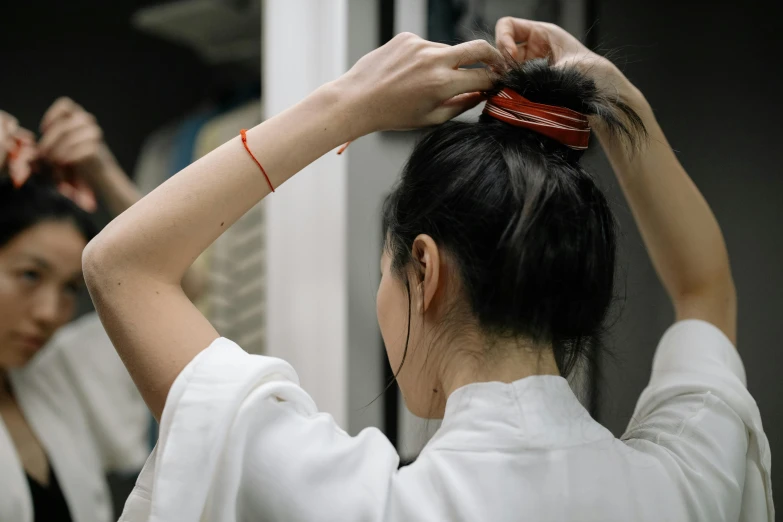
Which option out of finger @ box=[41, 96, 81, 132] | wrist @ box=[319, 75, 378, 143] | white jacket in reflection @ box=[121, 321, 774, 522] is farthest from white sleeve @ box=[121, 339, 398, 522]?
finger @ box=[41, 96, 81, 132]

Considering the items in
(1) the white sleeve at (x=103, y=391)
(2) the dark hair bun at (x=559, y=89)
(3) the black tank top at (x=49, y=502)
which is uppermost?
(2) the dark hair bun at (x=559, y=89)

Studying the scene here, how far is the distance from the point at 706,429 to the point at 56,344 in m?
0.90

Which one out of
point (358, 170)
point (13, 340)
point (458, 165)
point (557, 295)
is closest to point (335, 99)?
point (458, 165)

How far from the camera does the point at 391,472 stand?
51cm

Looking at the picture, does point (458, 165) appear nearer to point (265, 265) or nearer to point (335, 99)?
point (335, 99)

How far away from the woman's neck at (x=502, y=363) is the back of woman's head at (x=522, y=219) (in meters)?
0.01

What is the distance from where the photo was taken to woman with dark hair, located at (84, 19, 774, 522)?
0.49 metres

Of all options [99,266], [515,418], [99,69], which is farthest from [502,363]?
[99,69]

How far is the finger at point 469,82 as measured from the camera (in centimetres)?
60

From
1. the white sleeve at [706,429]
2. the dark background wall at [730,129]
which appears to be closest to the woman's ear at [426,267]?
the white sleeve at [706,429]

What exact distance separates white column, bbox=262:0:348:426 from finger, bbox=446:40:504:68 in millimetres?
494

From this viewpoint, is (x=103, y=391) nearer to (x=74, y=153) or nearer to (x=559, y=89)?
(x=74, y=153)

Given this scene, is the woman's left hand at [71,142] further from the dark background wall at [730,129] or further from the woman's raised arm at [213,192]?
the dark background wall at [730,129]

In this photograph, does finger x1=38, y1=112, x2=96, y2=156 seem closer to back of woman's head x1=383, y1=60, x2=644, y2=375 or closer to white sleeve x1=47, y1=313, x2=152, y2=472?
white sleeve x1=47, y1=313, x2=152, y2=472
